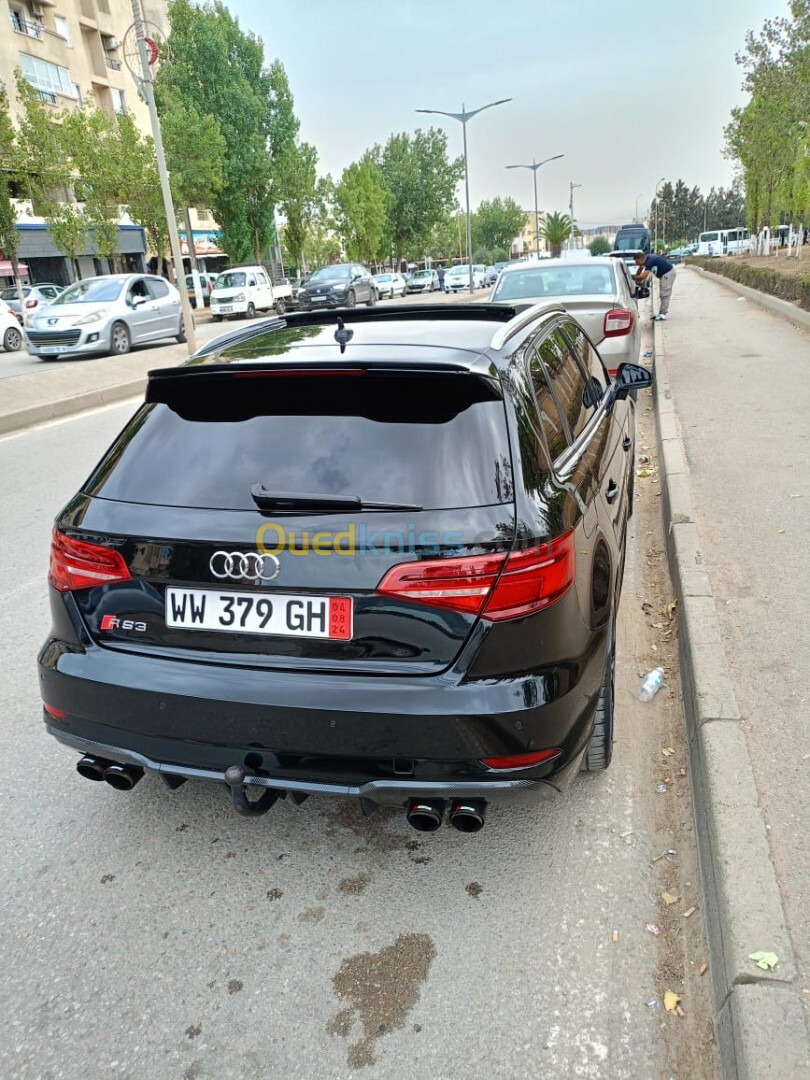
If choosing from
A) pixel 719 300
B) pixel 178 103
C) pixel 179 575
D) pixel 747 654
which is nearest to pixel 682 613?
pixel 747 654

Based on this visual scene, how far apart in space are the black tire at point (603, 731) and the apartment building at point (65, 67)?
45.4 meters

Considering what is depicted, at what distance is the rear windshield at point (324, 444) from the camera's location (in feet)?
7.39

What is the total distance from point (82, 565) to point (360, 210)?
56.9m

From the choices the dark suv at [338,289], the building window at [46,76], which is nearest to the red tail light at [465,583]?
the dark suv at [338,289]

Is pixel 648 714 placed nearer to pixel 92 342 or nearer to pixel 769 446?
pixel 769 446

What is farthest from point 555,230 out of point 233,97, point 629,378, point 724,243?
A: point 629,378

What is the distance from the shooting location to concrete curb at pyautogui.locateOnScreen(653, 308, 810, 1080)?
1877 mm

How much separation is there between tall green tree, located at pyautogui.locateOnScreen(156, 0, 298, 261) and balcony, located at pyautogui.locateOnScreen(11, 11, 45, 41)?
7971 millimetres

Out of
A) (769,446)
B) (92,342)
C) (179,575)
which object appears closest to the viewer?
(179,575)

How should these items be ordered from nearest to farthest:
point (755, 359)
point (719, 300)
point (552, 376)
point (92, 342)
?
point (552, 376)
point (755, 359)
point (92, 342)
point (719, 300)

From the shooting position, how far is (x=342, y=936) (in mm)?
2414

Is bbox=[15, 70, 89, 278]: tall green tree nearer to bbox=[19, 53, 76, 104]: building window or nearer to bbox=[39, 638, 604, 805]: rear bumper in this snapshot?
bbox=[19, 53, 76, 104]: building window

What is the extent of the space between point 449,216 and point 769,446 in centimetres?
6724

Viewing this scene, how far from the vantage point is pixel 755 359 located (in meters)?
12.0
